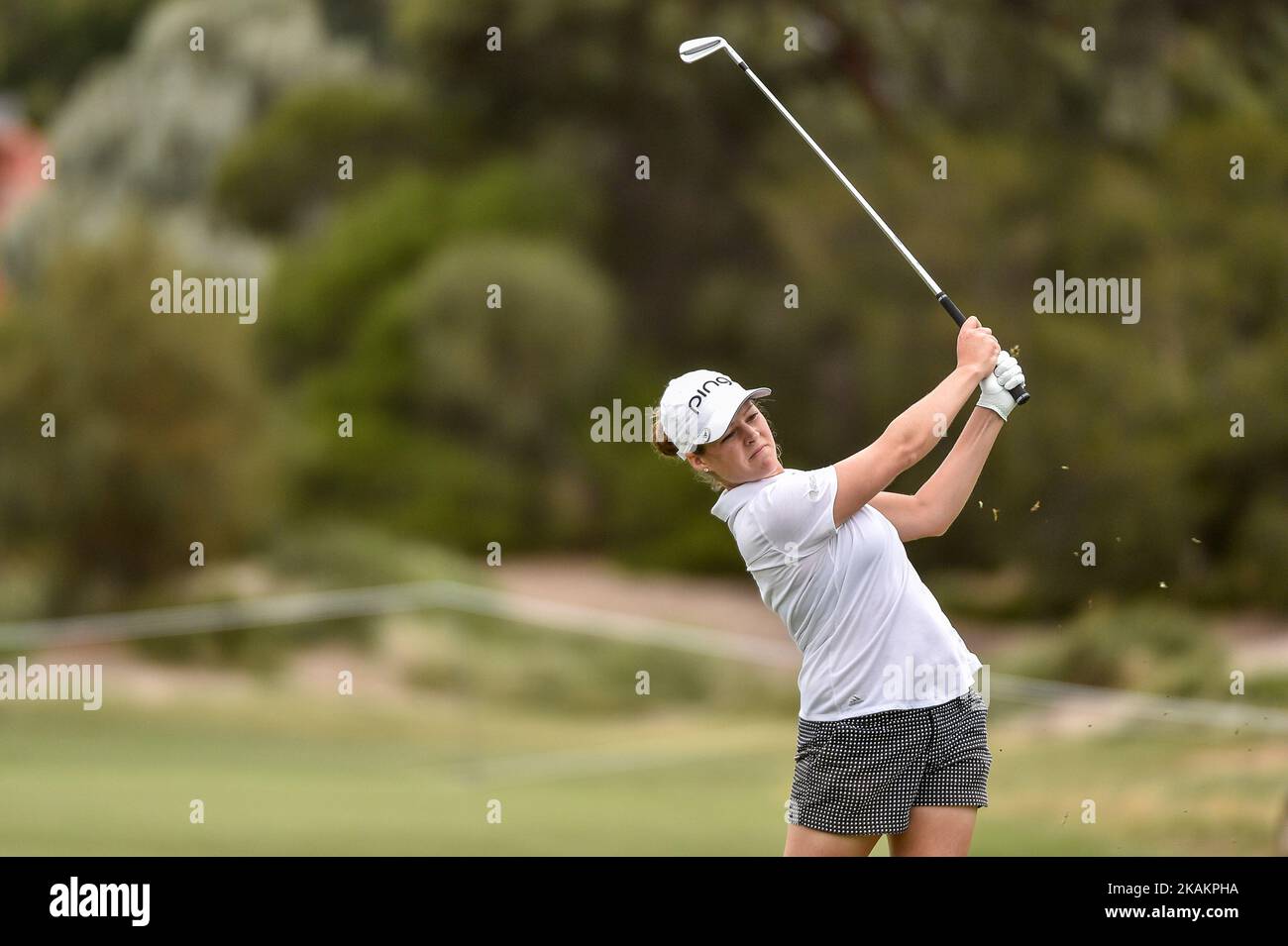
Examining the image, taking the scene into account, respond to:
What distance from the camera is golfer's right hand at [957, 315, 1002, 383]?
2865mm

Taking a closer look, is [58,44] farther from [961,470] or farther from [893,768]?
[893,768]

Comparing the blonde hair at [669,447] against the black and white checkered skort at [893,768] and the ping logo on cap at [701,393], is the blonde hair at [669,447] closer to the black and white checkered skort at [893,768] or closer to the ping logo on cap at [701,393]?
the ping logo on cap at [701,393]

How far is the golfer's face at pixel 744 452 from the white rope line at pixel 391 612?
7.80 metres

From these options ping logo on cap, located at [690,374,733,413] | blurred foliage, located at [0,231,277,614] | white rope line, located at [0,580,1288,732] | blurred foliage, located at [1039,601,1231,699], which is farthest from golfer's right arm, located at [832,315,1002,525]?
blurred foliage, located at [0,231,277,614]

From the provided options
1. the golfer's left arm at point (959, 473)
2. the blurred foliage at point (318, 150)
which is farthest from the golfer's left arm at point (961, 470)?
the blurred foliage at point (318, 150)

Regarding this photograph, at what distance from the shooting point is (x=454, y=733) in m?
10.3

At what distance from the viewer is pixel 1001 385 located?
291cm

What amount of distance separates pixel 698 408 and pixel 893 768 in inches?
26.1

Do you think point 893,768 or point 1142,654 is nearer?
point 893,768

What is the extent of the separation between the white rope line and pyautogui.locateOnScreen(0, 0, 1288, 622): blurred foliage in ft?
1.82

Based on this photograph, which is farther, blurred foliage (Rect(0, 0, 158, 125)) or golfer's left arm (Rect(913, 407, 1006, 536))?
blurred foliage (Rect(0, 0, 158, 125))

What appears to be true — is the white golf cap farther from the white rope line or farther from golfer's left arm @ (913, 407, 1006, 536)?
the white rope line

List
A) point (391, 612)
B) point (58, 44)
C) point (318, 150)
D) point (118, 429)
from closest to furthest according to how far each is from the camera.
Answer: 1. point (118, 429)
2. point (391, 612)
3. point (318, 150)
4. point (58, 44)

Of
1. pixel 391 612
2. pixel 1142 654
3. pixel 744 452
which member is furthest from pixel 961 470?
pixel 391 612
